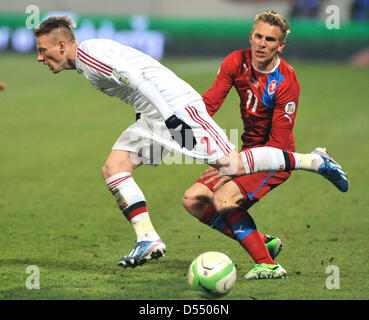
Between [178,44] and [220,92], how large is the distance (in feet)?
55.7

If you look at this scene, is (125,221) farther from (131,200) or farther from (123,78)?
(123,78)

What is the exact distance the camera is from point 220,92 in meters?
5.29

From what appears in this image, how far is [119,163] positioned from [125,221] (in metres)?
1.73

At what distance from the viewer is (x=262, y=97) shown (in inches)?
203

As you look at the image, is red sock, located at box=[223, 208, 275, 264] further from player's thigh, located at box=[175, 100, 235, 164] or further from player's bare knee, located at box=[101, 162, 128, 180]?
player's bare knee, located at box=[101, 162, 128, 180]

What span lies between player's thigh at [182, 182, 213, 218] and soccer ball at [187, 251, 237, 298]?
66cm

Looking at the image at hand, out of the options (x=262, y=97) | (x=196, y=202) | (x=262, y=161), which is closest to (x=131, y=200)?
(x=196, y=202)

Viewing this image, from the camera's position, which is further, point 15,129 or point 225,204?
point 15,129

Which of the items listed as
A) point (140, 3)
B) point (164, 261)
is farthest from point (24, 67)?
point (164, 261)

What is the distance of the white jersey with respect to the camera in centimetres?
477

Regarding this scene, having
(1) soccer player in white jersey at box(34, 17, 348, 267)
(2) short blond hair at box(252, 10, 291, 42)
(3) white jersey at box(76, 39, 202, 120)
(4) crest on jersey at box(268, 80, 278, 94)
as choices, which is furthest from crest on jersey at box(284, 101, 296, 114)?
(3) white jersey at box(76, 39, 202, 120)

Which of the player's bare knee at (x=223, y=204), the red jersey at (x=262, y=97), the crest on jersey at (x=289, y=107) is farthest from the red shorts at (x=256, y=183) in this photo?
the crest on jersey at (x=289, y=107)

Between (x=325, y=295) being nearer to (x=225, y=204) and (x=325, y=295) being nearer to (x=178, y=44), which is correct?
(x=225, y=204)

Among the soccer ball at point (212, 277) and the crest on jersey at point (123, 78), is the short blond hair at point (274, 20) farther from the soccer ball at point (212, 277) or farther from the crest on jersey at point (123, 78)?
the soccer ball at point (212, 277)
